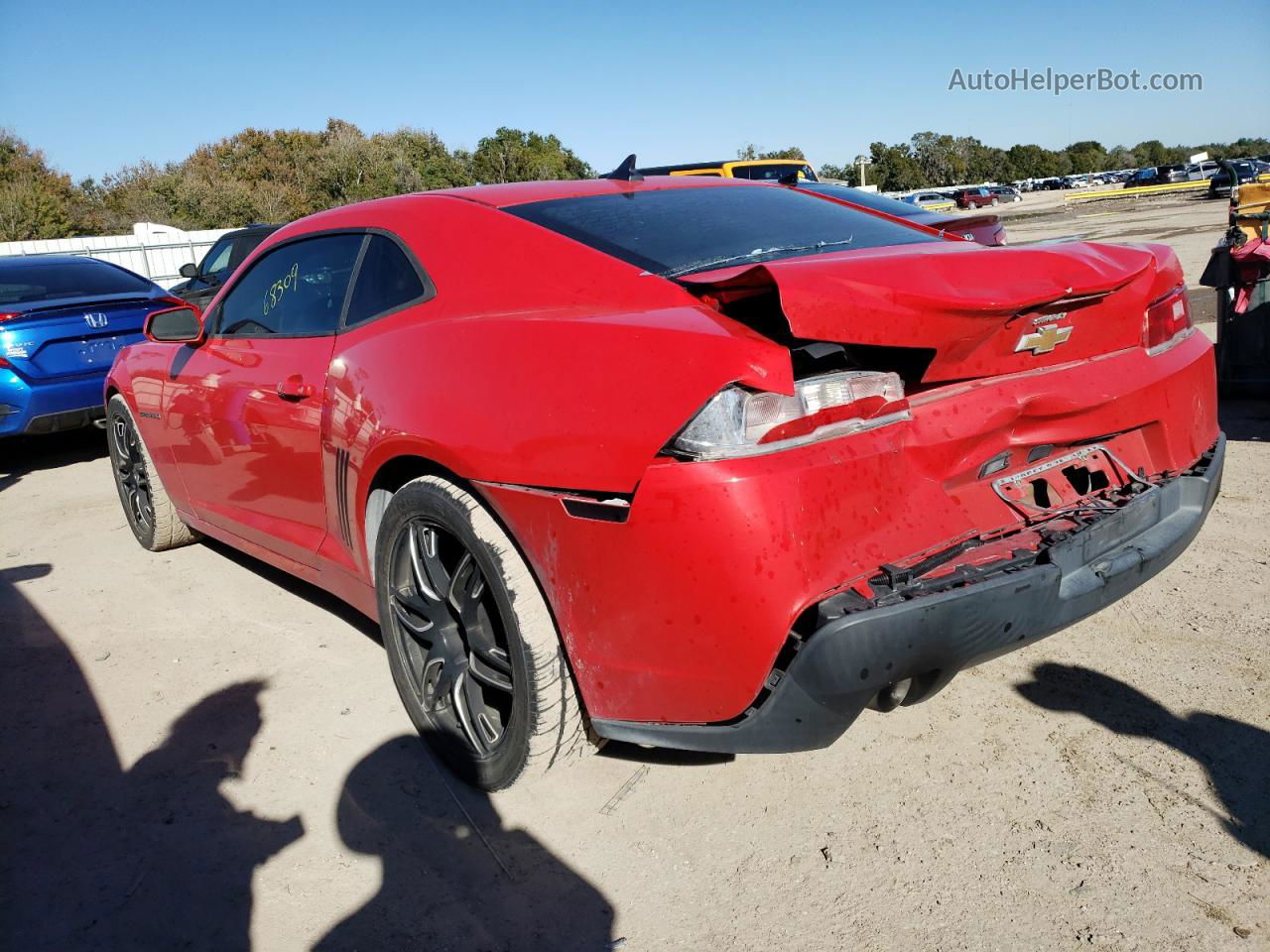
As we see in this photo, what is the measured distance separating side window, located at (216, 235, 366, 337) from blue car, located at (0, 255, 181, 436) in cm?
351

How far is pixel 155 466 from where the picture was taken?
4.37m

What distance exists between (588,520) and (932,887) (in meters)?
1.08

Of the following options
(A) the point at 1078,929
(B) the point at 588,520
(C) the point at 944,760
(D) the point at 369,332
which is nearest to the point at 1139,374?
(C) the point at 944,760

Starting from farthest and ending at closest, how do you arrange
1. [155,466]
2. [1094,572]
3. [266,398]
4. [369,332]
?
[155,466] < [266,398] < [369,332] < [1094,572]

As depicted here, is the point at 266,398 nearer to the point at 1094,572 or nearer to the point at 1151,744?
the point at 1094,572

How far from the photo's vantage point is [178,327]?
12.6 feet

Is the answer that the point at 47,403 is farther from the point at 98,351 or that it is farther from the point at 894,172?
the point at 894,172

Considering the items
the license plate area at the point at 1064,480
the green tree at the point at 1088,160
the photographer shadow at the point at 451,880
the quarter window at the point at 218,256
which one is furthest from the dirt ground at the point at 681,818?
the green tree at the point at 1088,160

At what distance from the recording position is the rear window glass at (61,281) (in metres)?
6.96

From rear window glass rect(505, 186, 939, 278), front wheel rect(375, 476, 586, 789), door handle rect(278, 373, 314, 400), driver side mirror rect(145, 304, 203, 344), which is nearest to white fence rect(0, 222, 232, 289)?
driver side mirror rect(145, 304, 203, 344)

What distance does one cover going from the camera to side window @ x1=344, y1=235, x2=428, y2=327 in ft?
8.93

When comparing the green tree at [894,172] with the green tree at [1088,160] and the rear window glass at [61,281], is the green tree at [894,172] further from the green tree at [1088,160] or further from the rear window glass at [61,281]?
the rear window glass at [61,281]

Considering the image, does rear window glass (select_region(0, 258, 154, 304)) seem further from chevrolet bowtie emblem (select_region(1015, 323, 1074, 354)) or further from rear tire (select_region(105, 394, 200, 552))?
chevrolet bowtie emblem (select_region(1015, 323, 1074, 354))

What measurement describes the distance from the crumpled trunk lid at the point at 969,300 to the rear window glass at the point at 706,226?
19cm
